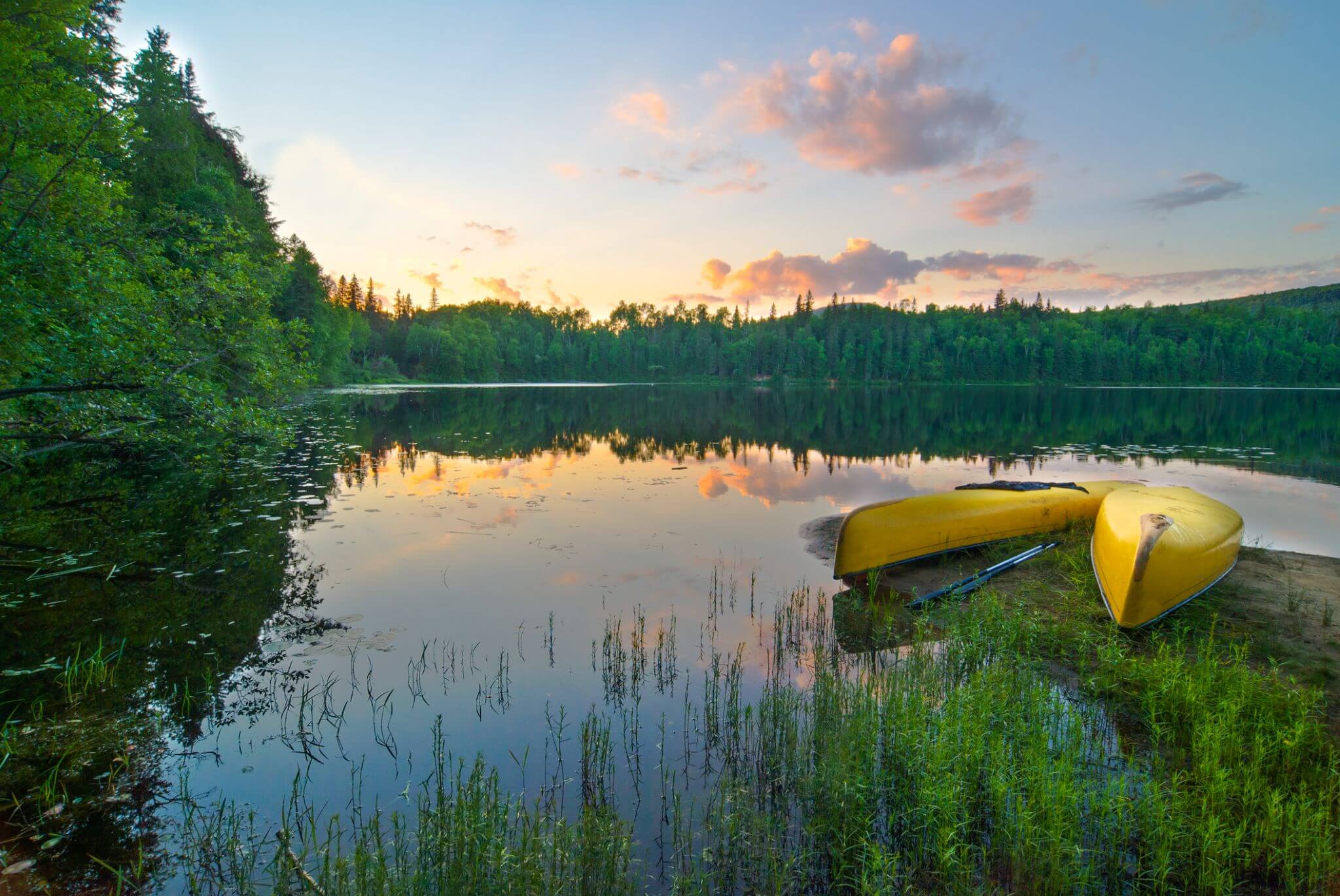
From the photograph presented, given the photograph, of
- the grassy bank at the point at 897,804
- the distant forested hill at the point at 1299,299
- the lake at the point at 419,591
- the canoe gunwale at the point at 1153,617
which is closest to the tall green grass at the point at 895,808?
the grassy bank at the point at 897,804

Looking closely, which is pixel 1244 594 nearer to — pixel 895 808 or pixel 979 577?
pixel 979 577

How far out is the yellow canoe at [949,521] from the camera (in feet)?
33.3

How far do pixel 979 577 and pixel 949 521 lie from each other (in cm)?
128

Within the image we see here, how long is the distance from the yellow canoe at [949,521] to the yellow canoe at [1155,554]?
1839mm

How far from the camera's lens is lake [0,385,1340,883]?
548 centimetres

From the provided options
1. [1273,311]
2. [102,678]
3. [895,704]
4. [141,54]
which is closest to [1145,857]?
[895,704]

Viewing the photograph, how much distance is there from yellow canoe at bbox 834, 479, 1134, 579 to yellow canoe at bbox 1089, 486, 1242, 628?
6.03ft

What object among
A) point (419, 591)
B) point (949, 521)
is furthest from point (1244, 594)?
point (419, 591)

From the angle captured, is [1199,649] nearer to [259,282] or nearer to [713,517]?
[713,517]

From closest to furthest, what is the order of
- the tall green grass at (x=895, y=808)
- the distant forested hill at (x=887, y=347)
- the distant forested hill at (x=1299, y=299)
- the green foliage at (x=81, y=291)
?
the tall green grass at (x=895, y=808) < the green foliage at (x=81, y=291) < the distant forested hill at (x=887, y=347) < the distant forested hill at (x=1299, y=299)

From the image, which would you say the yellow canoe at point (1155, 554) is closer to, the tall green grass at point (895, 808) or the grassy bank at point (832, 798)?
the grassy bank at point (832, 798)

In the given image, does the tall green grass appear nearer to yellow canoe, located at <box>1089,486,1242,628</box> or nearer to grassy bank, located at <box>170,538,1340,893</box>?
grassy bank, located at <box>170,538,1340,893</box>

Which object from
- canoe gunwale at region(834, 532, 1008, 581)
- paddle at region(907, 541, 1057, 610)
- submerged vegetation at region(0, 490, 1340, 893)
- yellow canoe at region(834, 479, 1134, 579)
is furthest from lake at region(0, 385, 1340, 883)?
paddle at region(907, 541, 1057, 610)

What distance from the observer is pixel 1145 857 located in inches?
162
